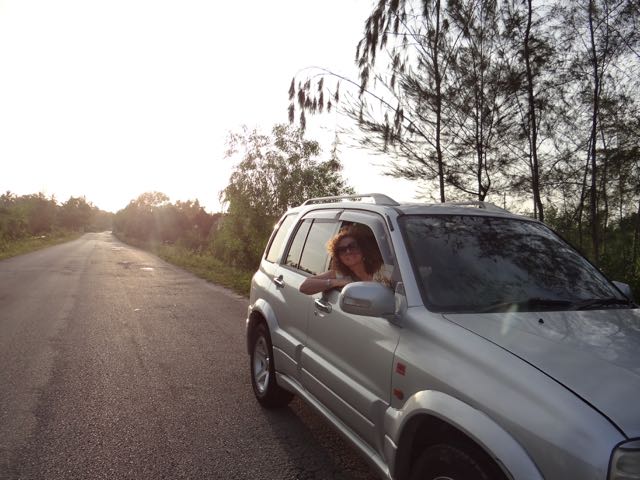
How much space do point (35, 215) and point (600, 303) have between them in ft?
348

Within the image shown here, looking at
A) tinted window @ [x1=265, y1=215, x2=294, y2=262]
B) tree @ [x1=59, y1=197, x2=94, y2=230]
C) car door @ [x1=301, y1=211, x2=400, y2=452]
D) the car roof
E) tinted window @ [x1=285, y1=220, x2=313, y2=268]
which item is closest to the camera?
car door @ [x1=301, y1=211, x2=400, y2=452]

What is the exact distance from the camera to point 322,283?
3.38 metres

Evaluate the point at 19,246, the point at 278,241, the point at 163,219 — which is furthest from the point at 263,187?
the point at 163,219

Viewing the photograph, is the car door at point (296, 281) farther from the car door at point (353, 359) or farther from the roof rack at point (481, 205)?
the roof rack at point (481, 205)

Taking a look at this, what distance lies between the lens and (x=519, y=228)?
3.34 metres

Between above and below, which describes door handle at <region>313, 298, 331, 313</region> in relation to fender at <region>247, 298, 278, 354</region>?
above

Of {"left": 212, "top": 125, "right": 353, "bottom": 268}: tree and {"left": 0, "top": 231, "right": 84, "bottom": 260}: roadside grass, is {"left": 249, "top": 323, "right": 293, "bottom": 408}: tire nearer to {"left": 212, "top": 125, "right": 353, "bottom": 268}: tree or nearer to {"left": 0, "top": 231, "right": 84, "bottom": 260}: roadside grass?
{"left": 212, "top": 125, "right": 353, "bottom": 268}: tree

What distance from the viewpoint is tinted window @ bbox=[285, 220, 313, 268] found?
4.26 meters

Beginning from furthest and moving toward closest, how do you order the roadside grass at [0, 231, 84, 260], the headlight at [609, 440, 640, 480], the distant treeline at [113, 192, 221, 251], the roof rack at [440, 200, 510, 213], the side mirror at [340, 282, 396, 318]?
the distant treeline at [113, 192, 221, 251]
the roadside grass at [0, 231, 84, 260]
the roof rack at [440, 200, 510, 213]
the side mirror at [340, 282, 396, 318]
the headlight at [609, 440, 640, 480]

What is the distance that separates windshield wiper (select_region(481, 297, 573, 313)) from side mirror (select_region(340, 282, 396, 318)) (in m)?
0.47

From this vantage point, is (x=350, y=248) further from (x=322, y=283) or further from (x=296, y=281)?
(x=296, y=281)

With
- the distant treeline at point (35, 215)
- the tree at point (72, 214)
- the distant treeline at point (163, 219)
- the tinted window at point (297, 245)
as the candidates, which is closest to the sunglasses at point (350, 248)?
the tinted window at point (297, 245)

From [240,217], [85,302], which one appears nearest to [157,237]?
[240,217]

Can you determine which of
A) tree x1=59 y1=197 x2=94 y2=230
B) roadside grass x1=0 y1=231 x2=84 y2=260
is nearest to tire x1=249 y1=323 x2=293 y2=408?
roadside grass x1=0 y1=231 x2=84 y2=260
